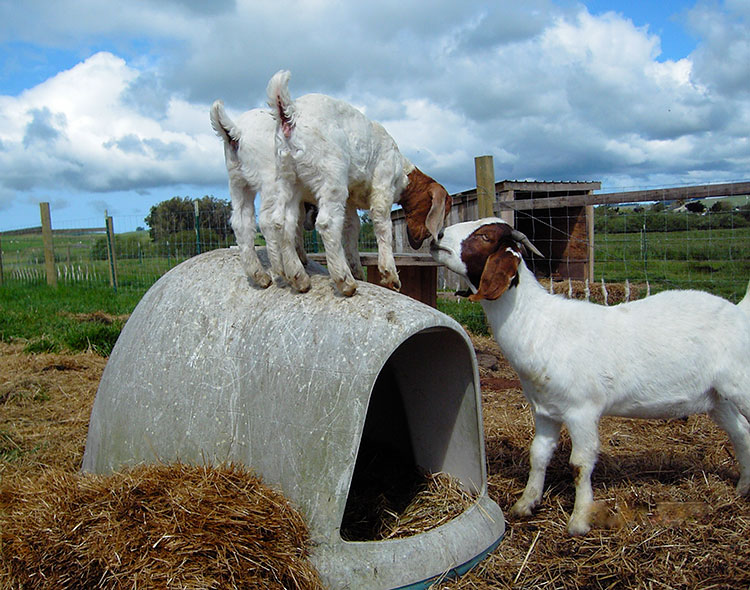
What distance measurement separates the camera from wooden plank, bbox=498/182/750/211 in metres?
6.52

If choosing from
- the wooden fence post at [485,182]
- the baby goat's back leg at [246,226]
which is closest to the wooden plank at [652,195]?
the wooden fence post at [485,182]

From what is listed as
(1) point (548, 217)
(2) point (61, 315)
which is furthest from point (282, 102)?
(1) point (548, 217)

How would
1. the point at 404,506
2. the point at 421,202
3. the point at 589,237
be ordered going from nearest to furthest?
the point at 404,506, the point at 421,202, the point at 589,237

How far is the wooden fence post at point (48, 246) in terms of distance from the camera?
15188 mm

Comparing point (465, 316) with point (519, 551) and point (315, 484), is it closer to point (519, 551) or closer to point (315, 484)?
point (519, 551)

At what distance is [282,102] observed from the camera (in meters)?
3.48

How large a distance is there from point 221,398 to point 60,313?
9.17 meters

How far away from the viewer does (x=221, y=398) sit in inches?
128

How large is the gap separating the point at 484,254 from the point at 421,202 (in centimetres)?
93

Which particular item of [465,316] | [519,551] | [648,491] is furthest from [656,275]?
[519,551]

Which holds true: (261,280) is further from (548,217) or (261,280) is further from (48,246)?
(48,246)

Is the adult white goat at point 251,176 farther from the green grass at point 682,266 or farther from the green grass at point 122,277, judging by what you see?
the green grass at point 682,266

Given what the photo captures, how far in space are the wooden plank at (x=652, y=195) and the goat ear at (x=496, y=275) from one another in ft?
13.3

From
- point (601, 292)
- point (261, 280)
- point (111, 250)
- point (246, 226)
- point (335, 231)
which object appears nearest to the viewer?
point (335, 231)
